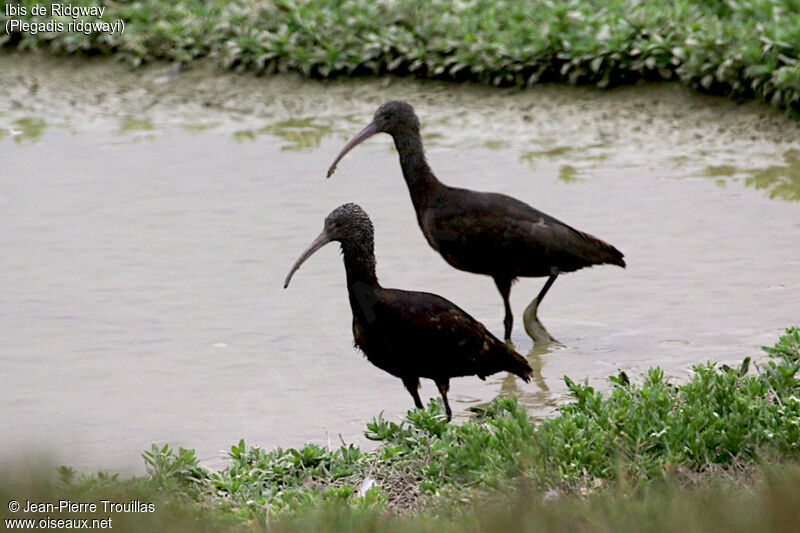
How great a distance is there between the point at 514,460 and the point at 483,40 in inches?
365

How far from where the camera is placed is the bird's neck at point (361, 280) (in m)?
6.15

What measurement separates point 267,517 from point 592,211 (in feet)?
20.0

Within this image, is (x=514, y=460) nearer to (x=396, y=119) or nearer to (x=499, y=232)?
(x=499, y=232)

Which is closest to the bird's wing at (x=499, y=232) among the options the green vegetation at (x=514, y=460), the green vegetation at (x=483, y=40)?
the green vegetation at (x=514, y=460)

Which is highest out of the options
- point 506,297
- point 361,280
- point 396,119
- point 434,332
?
point 396,119

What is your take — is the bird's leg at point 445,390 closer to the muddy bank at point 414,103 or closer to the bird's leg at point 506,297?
the bird's leg at point 506,297

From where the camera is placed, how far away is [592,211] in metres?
10.3

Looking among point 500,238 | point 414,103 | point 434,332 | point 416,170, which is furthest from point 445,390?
point 414,103

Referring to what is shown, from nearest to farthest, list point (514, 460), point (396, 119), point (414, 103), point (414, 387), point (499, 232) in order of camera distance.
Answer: point (514, 460) < point (414, 387) < point (499, 232) < point (396, 119) < point (414, 103)

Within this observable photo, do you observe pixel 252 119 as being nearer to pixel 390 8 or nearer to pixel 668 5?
pixel 390 8

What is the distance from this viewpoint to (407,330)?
6.11 m

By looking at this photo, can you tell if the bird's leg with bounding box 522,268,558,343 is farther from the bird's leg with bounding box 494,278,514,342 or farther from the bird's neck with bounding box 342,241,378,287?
the bird's neck with bounding box 342,241,378,287

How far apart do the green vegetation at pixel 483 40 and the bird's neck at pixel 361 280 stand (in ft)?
21.4

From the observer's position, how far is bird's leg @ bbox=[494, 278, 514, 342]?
785 centimetres
